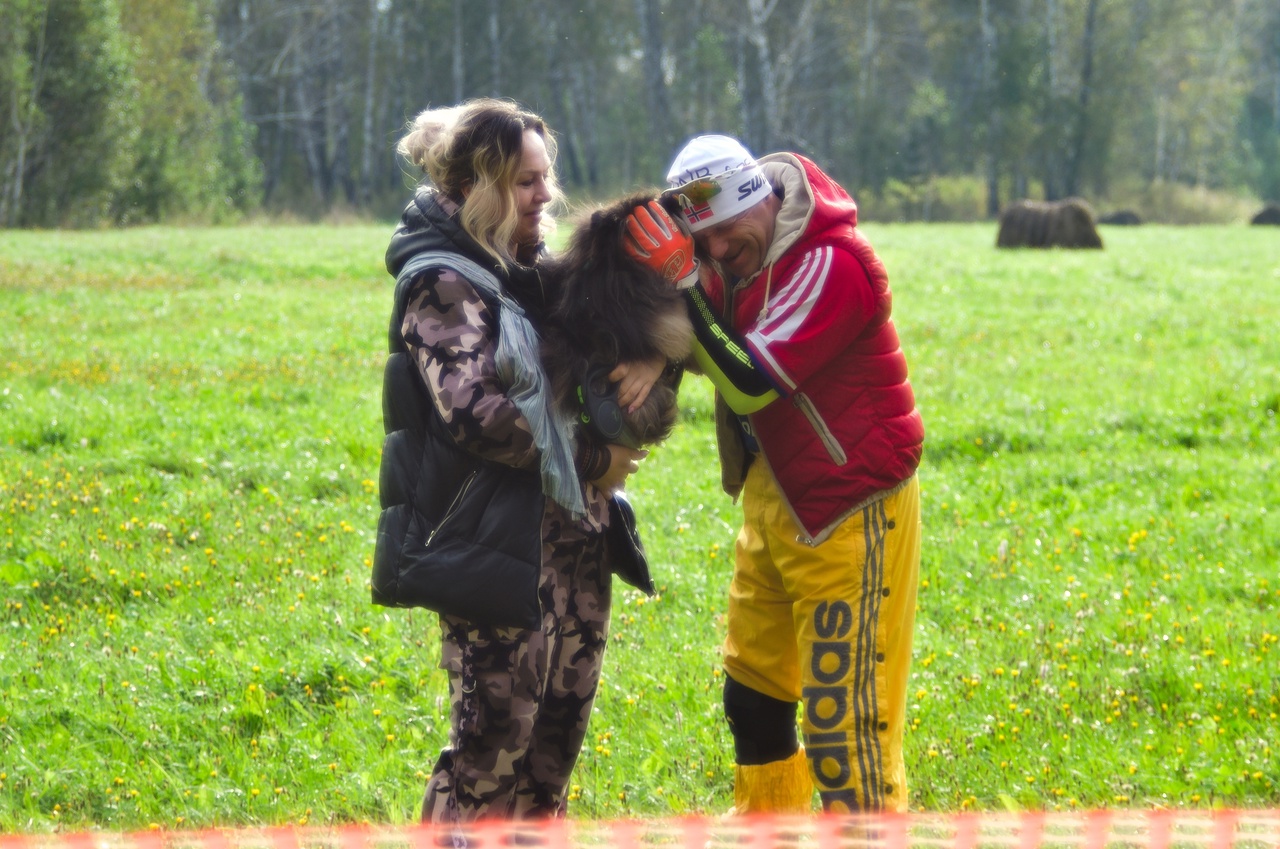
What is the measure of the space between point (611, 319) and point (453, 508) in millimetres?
589

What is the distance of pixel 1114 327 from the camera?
1368 centimetres

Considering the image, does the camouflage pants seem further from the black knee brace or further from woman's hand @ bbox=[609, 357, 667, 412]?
the black knee brace

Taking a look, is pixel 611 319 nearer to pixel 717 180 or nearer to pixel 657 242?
pixel 657 242

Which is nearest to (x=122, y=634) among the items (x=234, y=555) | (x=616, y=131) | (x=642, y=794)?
(x=234, y=555)

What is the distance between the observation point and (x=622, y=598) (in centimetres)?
585

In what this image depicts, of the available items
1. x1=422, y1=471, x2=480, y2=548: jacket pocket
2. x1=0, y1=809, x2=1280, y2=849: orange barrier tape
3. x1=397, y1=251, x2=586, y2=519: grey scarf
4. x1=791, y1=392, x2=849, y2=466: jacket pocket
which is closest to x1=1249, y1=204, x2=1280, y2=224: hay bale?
x1=0, y1=809, x2=1280, y2=849: orange barrier tape

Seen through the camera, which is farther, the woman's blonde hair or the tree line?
the tree line

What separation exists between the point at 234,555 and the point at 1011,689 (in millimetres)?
3741

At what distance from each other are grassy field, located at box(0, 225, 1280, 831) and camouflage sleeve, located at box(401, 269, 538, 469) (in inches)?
63.9

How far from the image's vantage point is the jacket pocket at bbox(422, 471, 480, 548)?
3.04m

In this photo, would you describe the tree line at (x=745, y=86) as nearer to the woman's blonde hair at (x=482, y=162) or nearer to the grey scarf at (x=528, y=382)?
the woman's blonde hair at (x=482, y=162)

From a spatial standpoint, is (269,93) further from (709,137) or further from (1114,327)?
(709,137)

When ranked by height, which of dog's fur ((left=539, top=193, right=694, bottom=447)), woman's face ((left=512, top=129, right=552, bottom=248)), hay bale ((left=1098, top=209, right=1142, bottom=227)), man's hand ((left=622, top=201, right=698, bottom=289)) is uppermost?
hay bale ((left=1098, top=209, right=1142, bottom=227))

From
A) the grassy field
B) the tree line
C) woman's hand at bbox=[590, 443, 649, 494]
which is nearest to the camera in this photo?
woman's hand at bbox=[590, 443, 649, 494]
